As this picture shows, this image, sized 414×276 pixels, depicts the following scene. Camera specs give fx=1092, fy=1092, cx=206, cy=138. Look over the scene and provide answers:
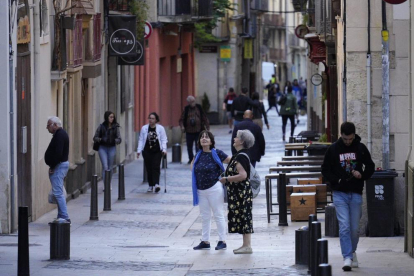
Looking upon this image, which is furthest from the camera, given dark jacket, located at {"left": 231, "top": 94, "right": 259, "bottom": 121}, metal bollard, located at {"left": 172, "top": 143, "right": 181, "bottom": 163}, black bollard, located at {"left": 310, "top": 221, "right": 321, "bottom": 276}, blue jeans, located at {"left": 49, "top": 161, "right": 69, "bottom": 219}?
dark jacket, located at {"left": 231, "top": 94, "right": 259, "bottom": 121}

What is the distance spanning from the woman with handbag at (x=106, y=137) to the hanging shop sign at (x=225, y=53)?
26.3 m

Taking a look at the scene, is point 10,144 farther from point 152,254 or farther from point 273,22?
point 273,22

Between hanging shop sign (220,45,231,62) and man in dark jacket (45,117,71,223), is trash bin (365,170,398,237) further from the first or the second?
hanging shop sign (220,45,231,62)

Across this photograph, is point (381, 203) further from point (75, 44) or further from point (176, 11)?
point (176, 11)

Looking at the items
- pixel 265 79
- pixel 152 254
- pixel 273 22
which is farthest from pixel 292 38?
pixel 152 254

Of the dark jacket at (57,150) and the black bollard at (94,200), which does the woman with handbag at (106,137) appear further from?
the dark jacket at (57,150)

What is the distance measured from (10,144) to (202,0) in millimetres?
→ 22330

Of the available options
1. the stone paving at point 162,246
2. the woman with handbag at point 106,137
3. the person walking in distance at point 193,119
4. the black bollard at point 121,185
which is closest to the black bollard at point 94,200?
the stone paving at point 162,246

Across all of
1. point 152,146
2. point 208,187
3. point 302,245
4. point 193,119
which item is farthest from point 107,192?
point 193,119

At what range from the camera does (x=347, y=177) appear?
12.2 m

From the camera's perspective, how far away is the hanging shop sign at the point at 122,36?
2669 cm

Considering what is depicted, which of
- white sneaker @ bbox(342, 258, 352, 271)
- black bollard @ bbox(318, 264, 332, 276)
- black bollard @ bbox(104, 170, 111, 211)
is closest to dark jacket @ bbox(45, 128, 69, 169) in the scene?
black bollard @ bbox(104, 170, 111, 211)

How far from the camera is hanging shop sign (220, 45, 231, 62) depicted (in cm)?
4834

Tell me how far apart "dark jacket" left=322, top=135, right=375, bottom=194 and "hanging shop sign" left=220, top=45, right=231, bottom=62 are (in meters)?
36.2
